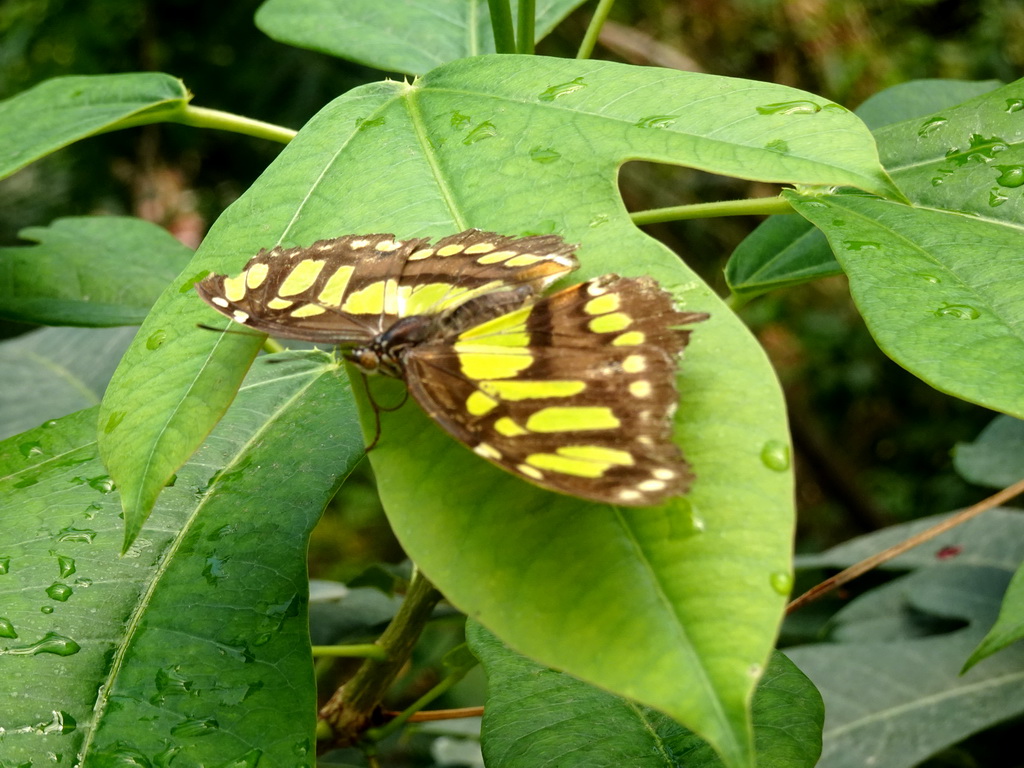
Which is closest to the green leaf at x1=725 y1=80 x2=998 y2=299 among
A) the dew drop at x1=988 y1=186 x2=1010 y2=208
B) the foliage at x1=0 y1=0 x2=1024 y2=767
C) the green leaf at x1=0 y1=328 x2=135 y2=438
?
the foliage at x1=0 y1=0 x2=1024 y2=767

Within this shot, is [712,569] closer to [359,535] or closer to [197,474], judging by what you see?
[197,474]

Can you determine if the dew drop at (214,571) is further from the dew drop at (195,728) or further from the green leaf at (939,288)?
the green leaf at (939,288)

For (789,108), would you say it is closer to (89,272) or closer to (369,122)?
(369,122)

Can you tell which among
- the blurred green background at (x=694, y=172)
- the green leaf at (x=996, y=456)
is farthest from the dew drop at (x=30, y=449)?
the blurred green background at (x=694, y=172)

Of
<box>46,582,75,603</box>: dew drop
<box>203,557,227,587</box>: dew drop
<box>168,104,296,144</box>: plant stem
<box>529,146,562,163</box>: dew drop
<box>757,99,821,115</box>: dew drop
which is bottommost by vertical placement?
<box>203,557,227,587</box>: dew drop

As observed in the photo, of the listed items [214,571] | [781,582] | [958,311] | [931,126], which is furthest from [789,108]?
[214,571]

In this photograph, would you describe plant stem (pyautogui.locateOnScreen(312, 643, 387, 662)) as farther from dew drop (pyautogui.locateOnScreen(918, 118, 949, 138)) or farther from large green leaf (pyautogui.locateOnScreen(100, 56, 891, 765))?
dew drop (pyautogui.locateOnScreen(918, 118, 949, 138))
